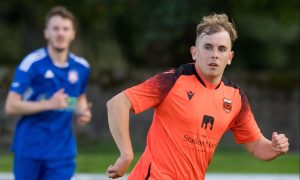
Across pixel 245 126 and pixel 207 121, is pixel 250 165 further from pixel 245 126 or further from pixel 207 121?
pixel 207 121

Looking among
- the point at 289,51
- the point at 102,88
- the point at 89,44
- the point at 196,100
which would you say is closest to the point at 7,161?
the point at 102,88

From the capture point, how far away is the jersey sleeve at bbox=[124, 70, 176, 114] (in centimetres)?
615

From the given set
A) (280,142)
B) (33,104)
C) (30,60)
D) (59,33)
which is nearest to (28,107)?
(33,104)

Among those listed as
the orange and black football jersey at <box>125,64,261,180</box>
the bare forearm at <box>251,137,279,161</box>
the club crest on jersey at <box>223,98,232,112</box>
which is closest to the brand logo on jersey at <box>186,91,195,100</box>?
the orange and black football jersey at <box>125,64,261,180</box>

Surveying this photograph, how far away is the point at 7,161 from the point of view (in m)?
16.2

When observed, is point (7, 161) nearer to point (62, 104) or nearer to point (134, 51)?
point (62, 104)

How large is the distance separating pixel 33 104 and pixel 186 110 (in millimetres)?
2671

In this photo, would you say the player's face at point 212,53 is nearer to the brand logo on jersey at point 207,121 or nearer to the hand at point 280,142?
the brand logo on jersey at point 207,121

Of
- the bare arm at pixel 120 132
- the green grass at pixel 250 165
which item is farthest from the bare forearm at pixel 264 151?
the green grass at pixel 250 165

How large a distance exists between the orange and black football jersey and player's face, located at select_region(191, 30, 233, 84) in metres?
0.12

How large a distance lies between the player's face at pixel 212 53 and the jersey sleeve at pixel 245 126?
0.42m

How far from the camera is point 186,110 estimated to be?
246 inches

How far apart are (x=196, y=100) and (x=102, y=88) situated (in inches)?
655

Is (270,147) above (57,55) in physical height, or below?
below
